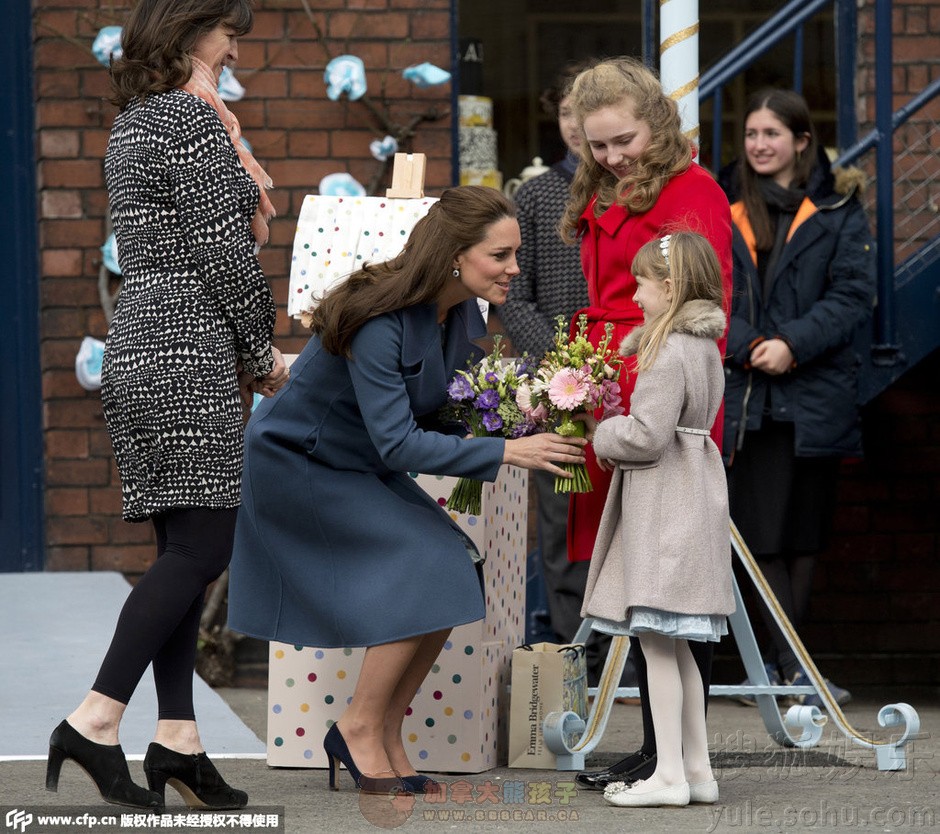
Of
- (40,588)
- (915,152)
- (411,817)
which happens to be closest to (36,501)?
(40,588)

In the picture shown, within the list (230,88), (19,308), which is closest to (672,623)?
(230,88)

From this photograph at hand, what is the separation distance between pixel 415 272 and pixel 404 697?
0.99m

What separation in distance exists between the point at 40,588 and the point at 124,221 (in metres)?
2.71

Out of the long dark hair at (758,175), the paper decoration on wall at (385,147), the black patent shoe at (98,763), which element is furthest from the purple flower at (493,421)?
the paper decoration on wall at (385,147)

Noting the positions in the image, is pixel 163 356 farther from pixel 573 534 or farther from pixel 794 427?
pixel 794 427

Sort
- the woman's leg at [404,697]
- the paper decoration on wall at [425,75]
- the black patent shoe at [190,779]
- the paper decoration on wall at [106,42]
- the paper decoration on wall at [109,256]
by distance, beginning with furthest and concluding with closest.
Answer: the paper decoration on wall at [425,75], the paper decoration on wall at [109,256], the paper decoration on wall at [106,42], the woman's leg at [404,697], the black patent shoe at [190,779]

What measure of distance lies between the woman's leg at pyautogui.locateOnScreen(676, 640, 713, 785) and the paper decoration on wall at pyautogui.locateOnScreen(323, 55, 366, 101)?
3.09 m

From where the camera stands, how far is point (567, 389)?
3621mm

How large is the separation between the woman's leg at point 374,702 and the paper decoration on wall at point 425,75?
9.87ft

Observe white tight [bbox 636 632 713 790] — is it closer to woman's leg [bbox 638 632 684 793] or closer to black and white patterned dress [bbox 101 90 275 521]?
woman's leg [bbox 638 632 684 793]

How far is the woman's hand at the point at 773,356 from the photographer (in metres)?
5.22

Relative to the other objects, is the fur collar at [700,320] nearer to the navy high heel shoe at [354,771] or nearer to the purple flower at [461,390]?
the purple flower at [461,390]

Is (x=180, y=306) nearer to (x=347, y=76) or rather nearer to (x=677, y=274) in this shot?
(x=677, y=274)

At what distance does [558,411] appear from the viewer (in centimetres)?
369
